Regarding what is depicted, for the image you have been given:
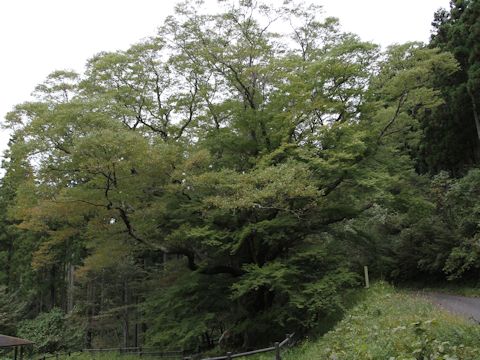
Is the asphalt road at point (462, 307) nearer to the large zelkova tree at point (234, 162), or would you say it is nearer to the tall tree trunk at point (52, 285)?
the large zelkova tree at point (234, 162)

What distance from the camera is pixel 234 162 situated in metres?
16.8

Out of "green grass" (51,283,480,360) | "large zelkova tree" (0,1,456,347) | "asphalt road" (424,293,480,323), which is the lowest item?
"asphalt road" (424,293,480,323)

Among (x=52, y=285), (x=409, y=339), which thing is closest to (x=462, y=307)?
(x=409, y=339)

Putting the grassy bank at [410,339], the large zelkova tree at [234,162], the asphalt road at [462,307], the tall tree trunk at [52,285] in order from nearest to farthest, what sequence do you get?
the grassy bank at [410,339] → the asphalt road at [462,307] → the large zelkova tree at [234,162] → the tall tree trunk at [52,285]

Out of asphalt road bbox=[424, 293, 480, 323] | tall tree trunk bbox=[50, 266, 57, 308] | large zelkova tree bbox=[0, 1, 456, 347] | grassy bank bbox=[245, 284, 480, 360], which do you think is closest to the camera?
grassy bank bbox=[245, 284, 480, 360]

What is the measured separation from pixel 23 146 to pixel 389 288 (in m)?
13.1

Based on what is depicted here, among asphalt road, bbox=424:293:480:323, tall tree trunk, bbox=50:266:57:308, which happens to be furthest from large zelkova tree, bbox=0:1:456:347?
tall tree trunk, bbox=50:266:57:308

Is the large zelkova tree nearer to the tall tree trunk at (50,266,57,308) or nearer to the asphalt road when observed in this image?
the asphalt road

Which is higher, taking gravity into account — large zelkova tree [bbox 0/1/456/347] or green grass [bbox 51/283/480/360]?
large zelkova tree [bbox 0/1/456/347]

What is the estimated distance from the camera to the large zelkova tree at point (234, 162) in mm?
13305

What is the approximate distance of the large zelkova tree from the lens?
43.7 ft

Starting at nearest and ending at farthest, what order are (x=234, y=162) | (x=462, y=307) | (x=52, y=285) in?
1. (x=462, y=307)
2. (x=234, y=162)
3. (x=52, y=285)

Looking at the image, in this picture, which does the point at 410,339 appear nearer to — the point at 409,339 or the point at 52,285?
the point at 409,339

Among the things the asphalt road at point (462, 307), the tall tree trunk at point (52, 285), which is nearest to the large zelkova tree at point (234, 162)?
the asphalt road at point (462, 307)
